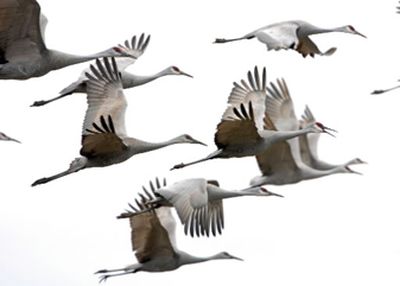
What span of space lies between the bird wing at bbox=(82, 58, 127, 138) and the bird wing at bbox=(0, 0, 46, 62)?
4.10 feet

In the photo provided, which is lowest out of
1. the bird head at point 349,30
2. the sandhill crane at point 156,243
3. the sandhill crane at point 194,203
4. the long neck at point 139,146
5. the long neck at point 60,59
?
the sandhill crane at point 156,243

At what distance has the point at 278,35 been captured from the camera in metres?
28.9

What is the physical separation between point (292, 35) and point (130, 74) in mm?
3101

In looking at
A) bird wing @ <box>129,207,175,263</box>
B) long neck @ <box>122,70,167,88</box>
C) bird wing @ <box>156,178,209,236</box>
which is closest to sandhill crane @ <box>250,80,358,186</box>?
bird wing @ <box>129,207,175,263</box>

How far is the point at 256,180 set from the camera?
32344 mm

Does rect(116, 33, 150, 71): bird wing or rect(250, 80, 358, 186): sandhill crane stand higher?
rect(116, 33, 150, 71): bird wing

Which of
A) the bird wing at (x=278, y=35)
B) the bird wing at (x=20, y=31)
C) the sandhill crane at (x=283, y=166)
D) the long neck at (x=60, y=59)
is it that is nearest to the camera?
the bird wing at (x=20, y=31)

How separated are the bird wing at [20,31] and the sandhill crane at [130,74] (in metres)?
1.35

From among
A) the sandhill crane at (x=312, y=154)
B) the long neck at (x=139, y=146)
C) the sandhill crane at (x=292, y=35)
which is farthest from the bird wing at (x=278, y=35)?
the sandhill crane at (x=312, y=154)

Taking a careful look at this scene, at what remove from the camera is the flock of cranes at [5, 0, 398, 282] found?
92.9 ft

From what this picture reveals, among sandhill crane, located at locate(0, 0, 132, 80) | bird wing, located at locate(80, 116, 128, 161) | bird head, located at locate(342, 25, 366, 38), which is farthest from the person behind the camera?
bird head, located at locate(342, 25, 366, 38)

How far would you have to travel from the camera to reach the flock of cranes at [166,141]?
2831cm

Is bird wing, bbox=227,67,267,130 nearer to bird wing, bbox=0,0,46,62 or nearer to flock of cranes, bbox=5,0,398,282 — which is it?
flock of cranes, bbox=5,0,398,282

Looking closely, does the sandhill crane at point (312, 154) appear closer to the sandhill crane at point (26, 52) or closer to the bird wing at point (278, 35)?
the bird wing at point (278, 35)
